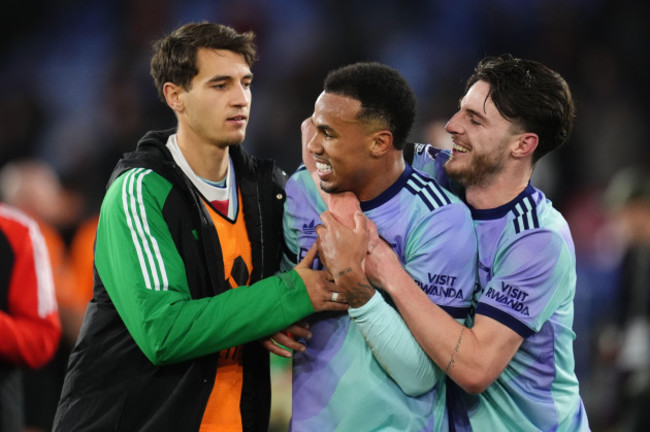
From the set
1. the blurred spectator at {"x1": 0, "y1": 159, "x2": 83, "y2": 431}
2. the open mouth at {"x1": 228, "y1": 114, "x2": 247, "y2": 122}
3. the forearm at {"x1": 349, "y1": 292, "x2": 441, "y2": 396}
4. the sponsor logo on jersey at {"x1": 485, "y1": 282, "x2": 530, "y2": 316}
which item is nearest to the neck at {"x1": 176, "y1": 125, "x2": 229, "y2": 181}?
the open mouth at {"x1": 228, "y1": 114, "x2": 247, "y2": 122}

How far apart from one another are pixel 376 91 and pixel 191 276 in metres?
1.02

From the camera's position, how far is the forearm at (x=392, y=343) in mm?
3150

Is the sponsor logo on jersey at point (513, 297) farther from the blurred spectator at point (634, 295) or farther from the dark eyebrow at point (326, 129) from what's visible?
the blurred spectator at point (634, 295)

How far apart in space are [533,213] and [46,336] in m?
2.44

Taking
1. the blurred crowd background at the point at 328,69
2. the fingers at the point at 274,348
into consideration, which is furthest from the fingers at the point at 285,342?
the blurred crowd background at the point at 328,69

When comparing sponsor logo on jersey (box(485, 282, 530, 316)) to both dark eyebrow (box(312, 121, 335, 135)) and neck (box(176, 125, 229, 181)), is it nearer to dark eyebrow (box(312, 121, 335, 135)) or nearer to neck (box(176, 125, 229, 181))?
dark eyebrow (box(312, 121, 335, 135))

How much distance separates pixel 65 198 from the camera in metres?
8.10

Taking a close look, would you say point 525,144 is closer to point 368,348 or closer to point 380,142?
point 380,142

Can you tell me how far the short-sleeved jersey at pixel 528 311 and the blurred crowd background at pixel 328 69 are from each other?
4666 millimetres

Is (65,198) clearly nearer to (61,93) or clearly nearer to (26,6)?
(61,93)

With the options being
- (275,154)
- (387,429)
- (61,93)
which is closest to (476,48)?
(275,154)

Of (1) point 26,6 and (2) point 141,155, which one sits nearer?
(2) point 141,155

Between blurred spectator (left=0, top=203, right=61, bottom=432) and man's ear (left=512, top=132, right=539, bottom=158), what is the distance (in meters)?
2.39

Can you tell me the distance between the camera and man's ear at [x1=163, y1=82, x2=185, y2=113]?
3821 mm
